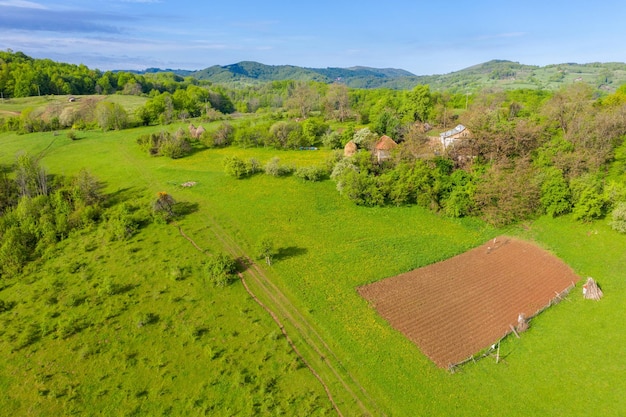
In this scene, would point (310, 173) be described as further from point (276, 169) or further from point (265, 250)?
point (265, 250)

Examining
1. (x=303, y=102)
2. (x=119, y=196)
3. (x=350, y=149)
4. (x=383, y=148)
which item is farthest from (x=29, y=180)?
(x=303, y=102)

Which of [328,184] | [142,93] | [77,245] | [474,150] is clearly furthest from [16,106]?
[474,150]

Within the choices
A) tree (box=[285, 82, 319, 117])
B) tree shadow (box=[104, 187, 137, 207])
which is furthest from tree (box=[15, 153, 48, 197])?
tree (box=[285, 82, 319, 117])

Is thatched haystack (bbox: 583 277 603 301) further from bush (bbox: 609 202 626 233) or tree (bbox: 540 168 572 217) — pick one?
tree (bbox: 540 168 572 217)

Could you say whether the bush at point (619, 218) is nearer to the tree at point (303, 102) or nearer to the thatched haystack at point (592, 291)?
the thatched haystack at point (592, 291)

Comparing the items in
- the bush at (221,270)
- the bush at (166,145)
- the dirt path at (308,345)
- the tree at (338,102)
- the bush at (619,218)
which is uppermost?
the tree at (338,102)

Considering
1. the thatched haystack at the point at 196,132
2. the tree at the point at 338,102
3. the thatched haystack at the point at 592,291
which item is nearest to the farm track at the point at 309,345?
the thatched haystack at the point at 592,291
